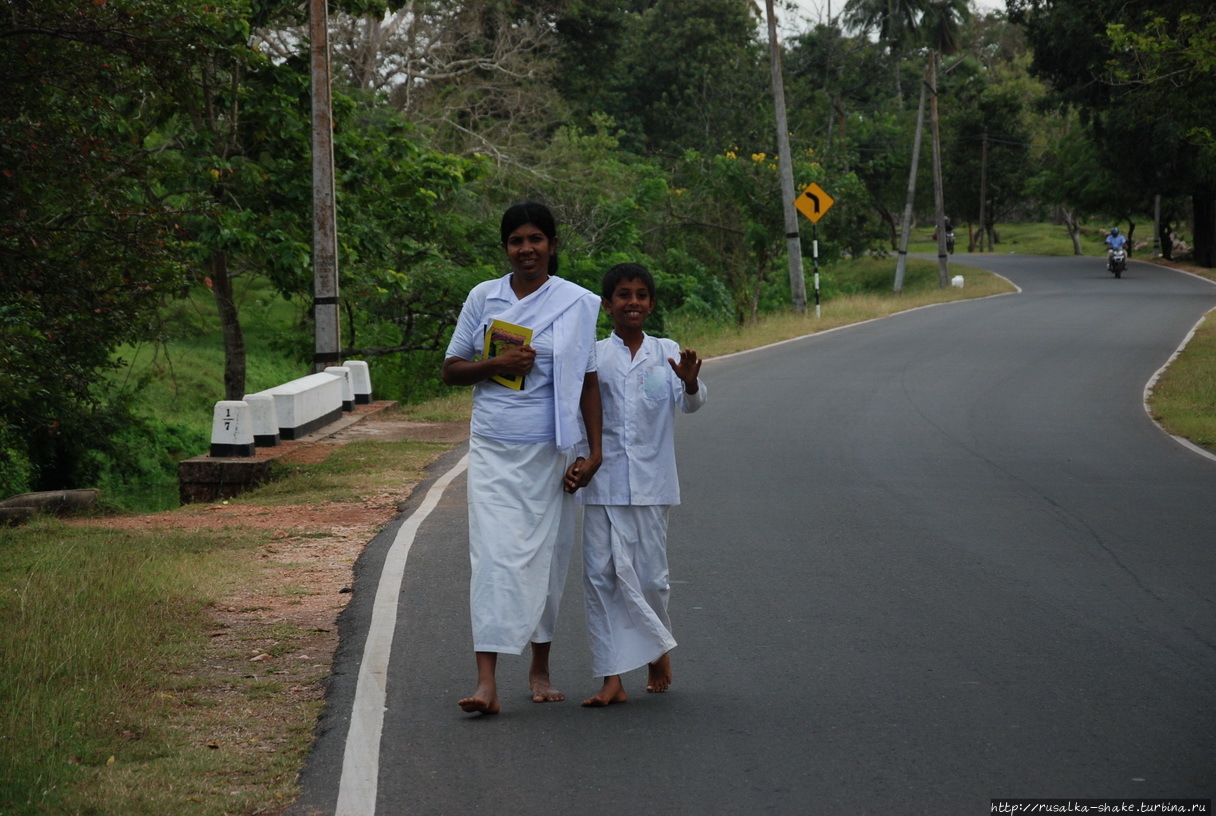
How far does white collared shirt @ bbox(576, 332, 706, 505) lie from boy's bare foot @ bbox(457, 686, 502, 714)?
0.84 m

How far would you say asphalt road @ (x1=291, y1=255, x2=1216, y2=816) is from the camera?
14.6ft

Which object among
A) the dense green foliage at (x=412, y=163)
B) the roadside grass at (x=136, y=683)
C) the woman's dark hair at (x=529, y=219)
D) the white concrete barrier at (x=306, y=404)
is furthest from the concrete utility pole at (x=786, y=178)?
the woman's dark hair at (x=529, y=219)

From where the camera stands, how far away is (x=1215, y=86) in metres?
17.7

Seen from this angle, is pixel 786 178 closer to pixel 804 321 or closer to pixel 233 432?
pixel 804 321

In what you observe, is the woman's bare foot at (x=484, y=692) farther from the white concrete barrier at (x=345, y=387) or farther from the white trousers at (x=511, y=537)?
the white concrete barrier at (x=345, y=387)

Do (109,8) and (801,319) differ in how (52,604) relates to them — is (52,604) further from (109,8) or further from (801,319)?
(801,319)

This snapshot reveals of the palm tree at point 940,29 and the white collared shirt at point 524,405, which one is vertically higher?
the palm tree at point 940,29

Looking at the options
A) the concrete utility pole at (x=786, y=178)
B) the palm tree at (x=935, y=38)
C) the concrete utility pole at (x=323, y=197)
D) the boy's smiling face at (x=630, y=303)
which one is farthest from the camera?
the palm tree at (x=935, y=38)

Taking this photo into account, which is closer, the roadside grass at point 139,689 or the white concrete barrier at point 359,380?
the roadside grass at point 139,689

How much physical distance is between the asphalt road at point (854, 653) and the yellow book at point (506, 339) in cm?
128

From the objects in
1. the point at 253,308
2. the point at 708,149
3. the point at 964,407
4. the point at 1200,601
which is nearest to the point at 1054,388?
the point at 964,407

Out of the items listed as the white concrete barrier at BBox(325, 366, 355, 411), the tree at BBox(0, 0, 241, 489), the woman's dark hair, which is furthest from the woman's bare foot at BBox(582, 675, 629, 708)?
A: the white concrete barrier at BBox(325, 366, 355, 411)

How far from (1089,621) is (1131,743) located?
2.01 meters

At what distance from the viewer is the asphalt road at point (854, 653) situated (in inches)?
175
